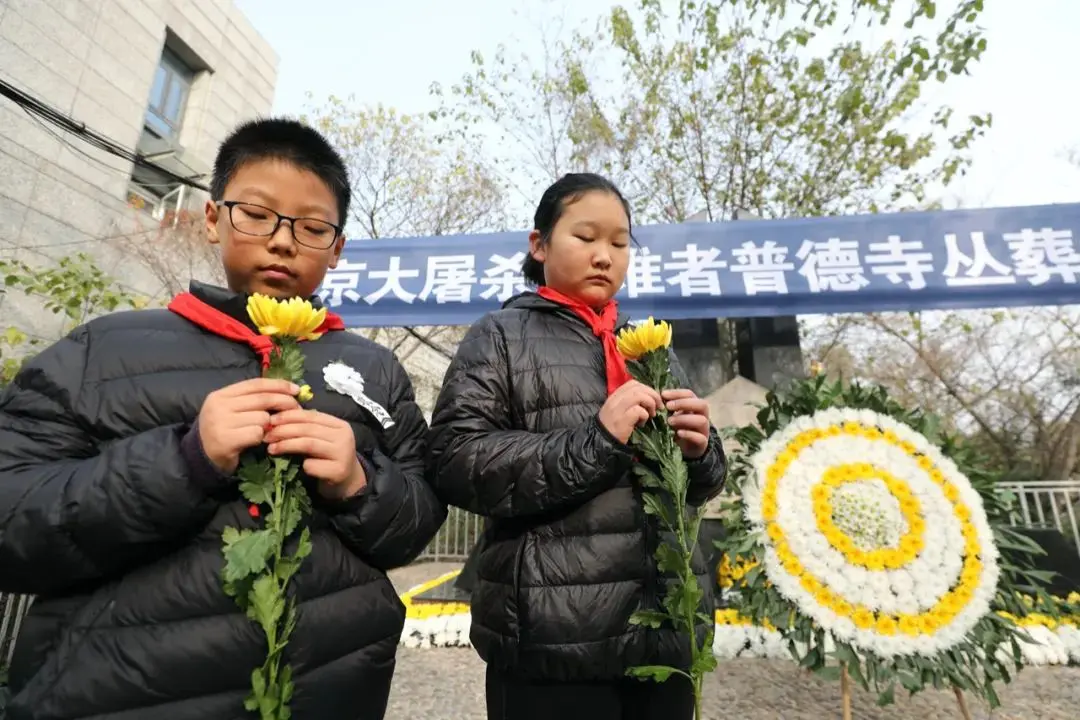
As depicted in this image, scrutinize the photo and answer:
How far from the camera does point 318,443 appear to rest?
0.85 meters

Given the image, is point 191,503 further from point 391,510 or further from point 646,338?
point 646,338

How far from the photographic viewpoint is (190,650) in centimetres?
86

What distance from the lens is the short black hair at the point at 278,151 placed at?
1205mm

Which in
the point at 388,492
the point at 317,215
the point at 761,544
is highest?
the point at 317,215

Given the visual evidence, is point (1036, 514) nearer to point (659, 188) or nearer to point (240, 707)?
point (659, 188)

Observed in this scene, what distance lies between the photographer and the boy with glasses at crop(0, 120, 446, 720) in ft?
2.71

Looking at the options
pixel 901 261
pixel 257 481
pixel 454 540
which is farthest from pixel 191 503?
pixel 454 540

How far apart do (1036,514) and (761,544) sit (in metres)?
5.98

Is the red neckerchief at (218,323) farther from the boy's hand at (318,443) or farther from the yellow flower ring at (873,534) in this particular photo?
the yellow flower ring at (873,534)

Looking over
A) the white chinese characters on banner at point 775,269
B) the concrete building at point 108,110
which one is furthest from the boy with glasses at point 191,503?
the concrete building at point 108,110

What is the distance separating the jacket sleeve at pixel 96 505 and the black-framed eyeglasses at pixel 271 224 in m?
0.43

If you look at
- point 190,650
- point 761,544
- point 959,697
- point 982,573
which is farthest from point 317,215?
point 959,697

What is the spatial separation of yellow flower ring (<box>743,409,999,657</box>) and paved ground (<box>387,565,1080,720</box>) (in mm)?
1367

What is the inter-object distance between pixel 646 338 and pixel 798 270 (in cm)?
402
